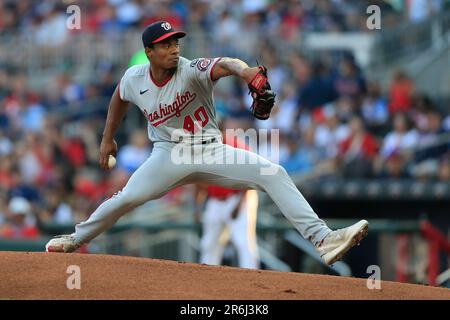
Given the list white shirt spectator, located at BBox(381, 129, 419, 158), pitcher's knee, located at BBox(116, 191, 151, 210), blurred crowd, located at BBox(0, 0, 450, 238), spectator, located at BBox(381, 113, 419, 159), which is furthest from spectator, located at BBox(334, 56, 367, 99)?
pitcher's knee, located at BBox(116, 191, 151, 210)

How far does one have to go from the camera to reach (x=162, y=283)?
283 inches

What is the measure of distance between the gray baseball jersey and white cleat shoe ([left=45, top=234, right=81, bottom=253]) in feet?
3.38

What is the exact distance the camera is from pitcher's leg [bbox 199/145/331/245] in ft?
25.1

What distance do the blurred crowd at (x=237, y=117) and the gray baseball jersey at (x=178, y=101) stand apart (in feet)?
16.3

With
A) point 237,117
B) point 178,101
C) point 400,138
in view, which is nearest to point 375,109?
point 400,138

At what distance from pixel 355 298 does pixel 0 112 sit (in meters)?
12.3

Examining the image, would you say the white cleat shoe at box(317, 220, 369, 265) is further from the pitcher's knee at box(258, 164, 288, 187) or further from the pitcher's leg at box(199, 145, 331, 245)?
the pitcher's knee at box(258, 164, 288, 187)

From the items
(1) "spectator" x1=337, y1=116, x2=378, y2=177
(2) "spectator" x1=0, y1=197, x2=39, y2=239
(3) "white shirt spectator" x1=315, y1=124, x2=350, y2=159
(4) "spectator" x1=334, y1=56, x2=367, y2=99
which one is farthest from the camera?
(4) "spectator" x1=334, y1=56, x2=367, y2=99

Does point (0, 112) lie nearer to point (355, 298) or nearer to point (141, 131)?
point (141, 131)

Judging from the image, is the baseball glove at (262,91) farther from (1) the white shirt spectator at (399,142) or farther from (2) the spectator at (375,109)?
(2) the spectator at (375,109)

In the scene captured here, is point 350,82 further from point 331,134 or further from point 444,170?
point 444,170

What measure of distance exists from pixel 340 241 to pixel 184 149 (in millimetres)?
1353
